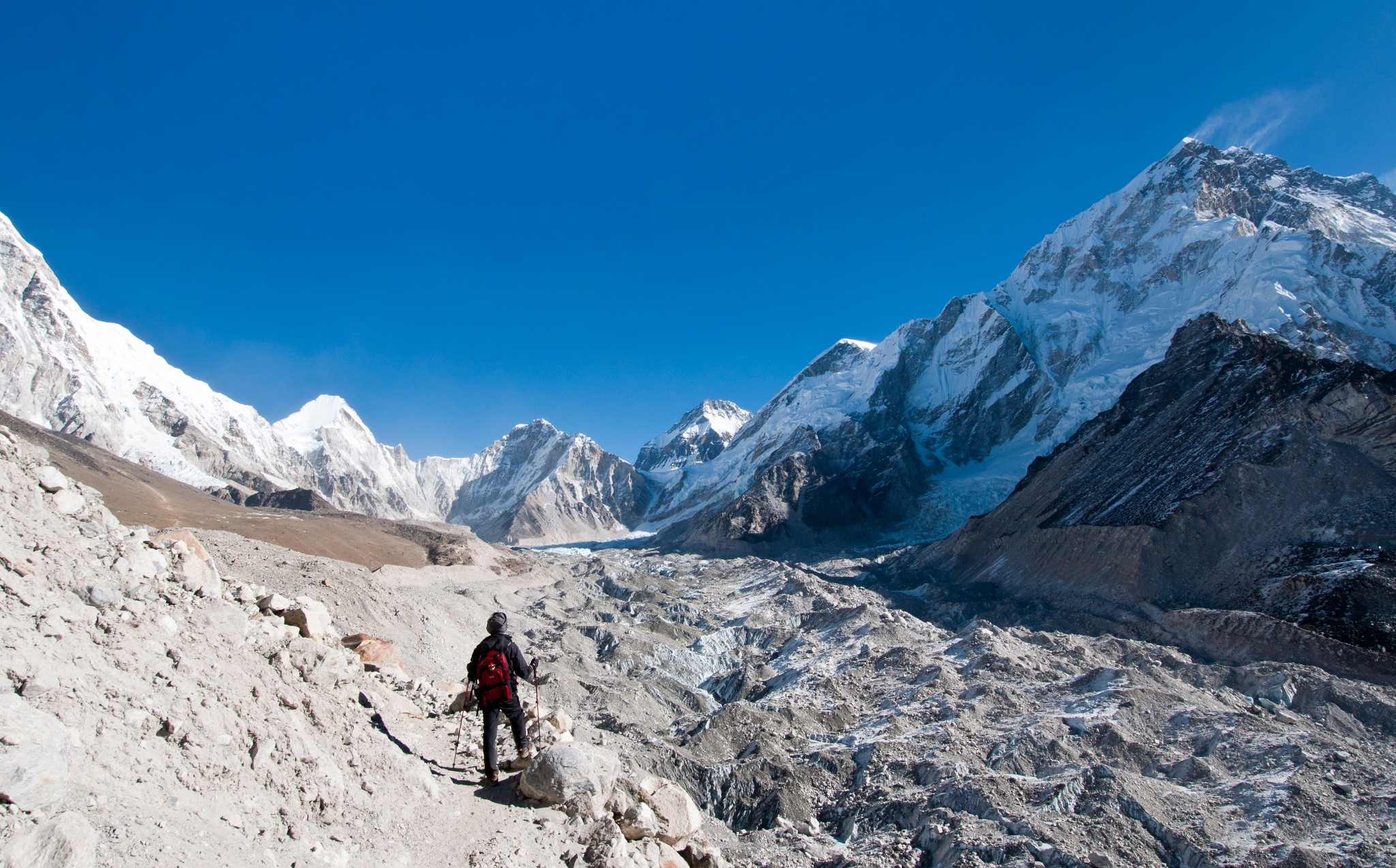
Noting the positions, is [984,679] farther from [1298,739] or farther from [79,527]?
[79,527]

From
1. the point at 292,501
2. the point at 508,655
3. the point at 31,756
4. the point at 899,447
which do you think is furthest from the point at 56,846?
the point at 899,447

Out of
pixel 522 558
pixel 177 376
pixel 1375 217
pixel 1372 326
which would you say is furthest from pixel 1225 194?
pixel 177 376

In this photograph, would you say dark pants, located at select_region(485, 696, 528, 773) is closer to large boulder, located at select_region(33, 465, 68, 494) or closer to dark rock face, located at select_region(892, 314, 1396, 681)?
large boulder, located at select_region(33, 465, 68, 494)

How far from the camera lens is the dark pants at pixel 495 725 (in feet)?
27.7

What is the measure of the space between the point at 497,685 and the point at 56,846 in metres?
4.48

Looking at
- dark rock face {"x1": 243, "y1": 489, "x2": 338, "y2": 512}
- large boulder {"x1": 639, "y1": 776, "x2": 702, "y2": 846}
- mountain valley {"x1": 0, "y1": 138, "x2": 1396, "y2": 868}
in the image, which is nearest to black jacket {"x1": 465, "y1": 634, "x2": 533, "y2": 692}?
mountain valley {"x1": 0, "y1": 138, "x2": 1396, "y2": 868}

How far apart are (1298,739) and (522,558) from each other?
71.4m

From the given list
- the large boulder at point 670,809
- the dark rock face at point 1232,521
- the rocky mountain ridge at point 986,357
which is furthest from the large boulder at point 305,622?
the rocky mountain ridge at point 986,357

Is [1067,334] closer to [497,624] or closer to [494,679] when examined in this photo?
[497,624]

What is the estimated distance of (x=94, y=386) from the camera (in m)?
122

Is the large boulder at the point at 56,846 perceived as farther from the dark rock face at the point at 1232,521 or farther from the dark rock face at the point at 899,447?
the dark rock face at the point at 899,447

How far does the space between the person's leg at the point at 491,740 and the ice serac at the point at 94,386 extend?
134 metres

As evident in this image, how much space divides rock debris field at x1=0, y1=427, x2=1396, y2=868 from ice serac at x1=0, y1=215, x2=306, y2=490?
4467 inches

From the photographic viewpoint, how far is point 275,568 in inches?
1063
